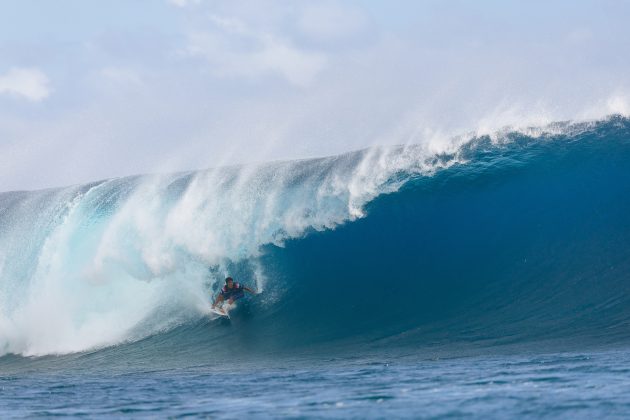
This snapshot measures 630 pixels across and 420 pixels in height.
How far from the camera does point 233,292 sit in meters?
13.1

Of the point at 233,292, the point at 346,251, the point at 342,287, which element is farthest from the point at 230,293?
the point at 346,251

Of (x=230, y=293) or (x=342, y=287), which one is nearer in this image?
(x=230, y=293)

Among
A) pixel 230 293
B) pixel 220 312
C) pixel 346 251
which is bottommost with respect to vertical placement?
pixel 220 312

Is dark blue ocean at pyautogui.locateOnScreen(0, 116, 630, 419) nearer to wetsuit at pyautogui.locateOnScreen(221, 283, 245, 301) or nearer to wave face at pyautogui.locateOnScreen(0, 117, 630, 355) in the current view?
wave face at pyautogui.locateOnScreen(0, 117, 630, 355)

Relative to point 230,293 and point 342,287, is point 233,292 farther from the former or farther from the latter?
point 342,287

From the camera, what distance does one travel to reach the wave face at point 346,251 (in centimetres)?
1173

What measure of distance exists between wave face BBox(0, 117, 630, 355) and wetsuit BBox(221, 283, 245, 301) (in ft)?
0.98

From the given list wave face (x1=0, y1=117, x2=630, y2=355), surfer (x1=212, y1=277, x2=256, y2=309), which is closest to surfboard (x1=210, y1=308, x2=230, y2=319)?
surfer (x1=212, y1=277, x2=256, y2=309)

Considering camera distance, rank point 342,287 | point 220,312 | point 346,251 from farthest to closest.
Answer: point 346,251
point 342,287
point 220,312

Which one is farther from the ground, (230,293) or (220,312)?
(230,293)

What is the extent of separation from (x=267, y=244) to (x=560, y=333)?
6471 millimetres

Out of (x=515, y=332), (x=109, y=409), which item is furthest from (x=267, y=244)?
(x=109, y=409)

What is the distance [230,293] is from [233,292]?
55 mm

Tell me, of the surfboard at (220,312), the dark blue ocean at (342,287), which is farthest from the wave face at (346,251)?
the surfboard at (220,312)
